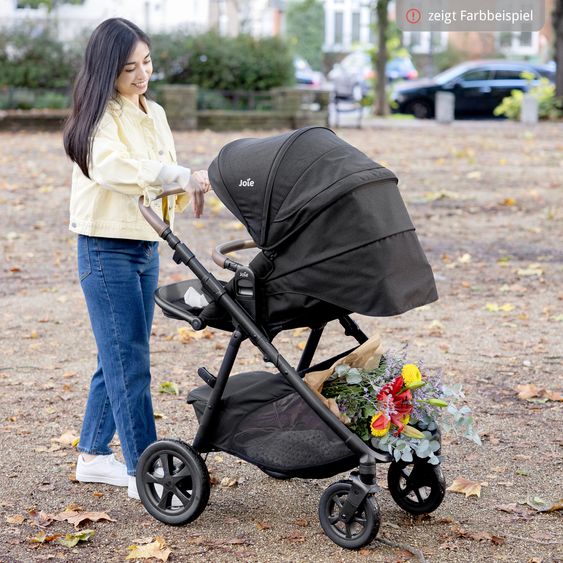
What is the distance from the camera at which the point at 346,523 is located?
375 centimetres

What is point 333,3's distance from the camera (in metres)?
61.1

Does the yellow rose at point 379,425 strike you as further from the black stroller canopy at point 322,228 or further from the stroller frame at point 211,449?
the black stroller canopy at point 322,228

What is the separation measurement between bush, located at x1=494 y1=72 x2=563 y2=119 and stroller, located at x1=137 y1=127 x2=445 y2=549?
76.2 feet

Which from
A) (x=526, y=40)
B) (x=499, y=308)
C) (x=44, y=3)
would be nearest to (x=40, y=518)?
(x=499, y=308)

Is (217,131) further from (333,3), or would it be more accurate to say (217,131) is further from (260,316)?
(333,3)

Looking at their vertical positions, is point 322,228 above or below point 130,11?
below

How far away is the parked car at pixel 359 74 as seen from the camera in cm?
3497

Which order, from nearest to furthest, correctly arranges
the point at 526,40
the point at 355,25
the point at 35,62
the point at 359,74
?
the point at 35,62 → the point at 359,74 → the point at 526,40 → the point at 355,25

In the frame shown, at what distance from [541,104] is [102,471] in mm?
23672

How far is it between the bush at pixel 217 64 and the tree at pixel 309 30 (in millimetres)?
27729

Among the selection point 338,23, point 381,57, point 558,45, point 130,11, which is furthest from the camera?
point 338,23

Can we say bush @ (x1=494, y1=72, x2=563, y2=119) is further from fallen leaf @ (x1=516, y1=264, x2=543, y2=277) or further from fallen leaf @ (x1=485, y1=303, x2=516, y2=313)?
fallen leaf @ (x1=485, y1=303, x2=516, y2=313)

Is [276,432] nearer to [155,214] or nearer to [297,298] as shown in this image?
[297,298]

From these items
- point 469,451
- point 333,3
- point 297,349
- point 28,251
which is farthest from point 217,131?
point 333,3
